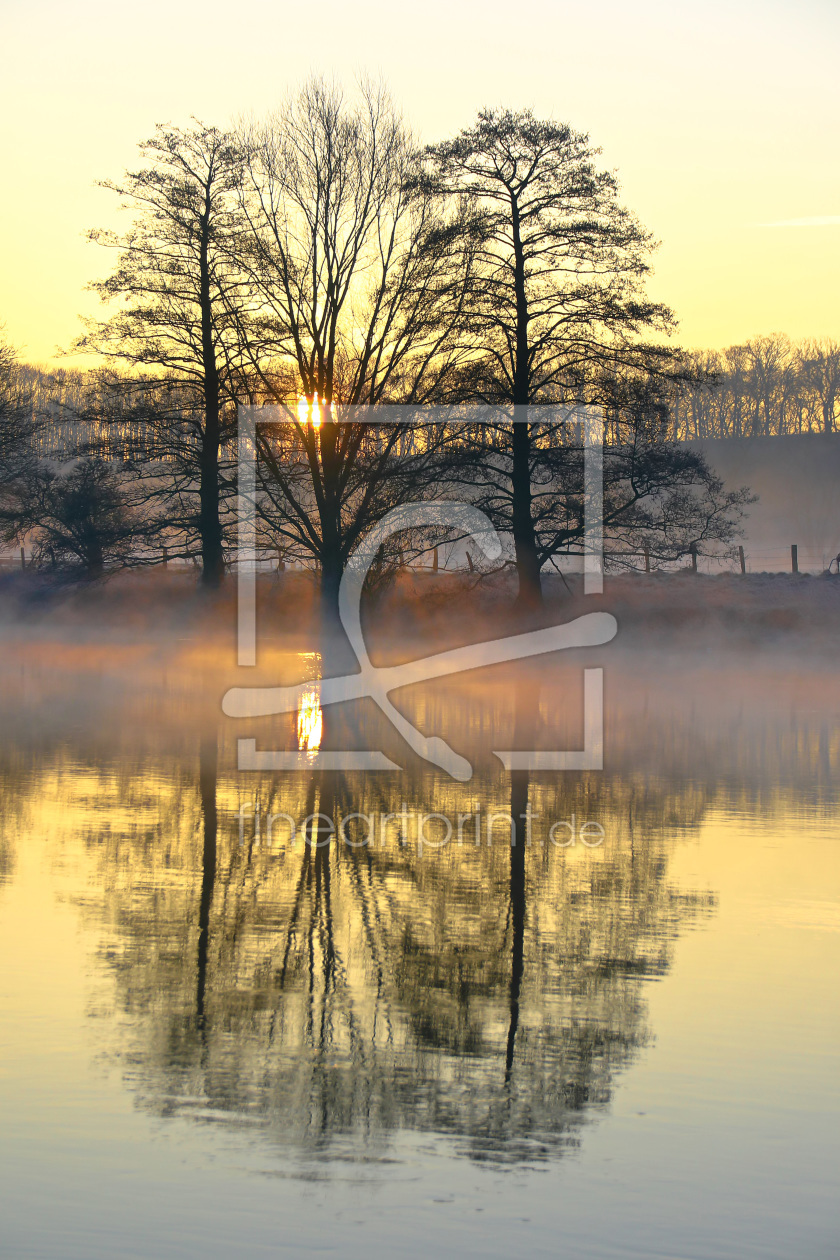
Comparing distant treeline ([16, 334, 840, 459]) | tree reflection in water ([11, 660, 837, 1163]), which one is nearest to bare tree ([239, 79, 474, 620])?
tree reflection in water ([11, 660, 837, 1163])

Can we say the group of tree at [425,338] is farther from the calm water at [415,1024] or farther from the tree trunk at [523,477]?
the calm water at [415,1024]

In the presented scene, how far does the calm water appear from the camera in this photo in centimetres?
462

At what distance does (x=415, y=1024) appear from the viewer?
6.45 meters

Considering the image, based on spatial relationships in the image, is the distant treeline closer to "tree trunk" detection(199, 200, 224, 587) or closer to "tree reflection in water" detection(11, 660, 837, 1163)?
"tree trunk" detection(199, 200, 224, 587)

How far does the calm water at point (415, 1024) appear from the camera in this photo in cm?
462

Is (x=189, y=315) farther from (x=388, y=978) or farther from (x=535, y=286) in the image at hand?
(x=388, y=978)

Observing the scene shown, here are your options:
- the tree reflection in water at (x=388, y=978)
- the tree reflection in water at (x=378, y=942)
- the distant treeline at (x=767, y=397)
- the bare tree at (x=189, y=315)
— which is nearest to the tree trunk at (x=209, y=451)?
the bare tree at (x=189, y=315)

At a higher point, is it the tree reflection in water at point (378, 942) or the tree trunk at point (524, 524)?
the tree trunk at point (524, 524)

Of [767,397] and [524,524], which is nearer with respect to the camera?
[524,524]

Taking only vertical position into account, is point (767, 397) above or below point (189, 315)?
above

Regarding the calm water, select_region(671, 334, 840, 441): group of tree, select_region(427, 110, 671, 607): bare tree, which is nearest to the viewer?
the calm water

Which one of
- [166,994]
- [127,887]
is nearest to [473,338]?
[127,887]

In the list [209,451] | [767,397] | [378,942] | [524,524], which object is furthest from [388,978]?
[767,397]

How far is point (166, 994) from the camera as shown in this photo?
6.88 meters
